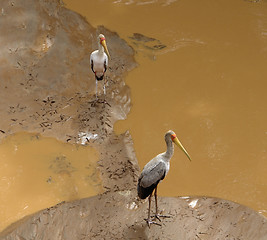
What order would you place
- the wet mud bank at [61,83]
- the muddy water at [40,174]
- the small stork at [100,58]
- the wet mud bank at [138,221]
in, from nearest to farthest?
1. the wet mud bank at [138,221]
2. the muddy water at [40,174]
3. the wet mud bank at [61,83]
4. the small stork at [100,58]

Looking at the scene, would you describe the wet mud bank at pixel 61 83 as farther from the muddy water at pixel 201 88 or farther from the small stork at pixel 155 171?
the small stork at pixel 155 171

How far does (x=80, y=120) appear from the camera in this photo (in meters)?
7.18

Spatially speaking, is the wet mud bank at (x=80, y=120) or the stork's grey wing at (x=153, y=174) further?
the wet mud bank at (x=80, y=120)

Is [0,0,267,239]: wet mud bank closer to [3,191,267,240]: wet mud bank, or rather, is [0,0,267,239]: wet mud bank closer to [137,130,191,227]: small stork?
[3,191,267,240]: wet mud bank

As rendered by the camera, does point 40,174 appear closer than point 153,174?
No

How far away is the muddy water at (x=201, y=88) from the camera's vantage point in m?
6.13

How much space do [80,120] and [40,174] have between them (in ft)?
4.54

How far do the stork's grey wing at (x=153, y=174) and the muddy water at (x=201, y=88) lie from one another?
3.18ft

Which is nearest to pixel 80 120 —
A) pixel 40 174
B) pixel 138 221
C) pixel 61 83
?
pixel 61 83

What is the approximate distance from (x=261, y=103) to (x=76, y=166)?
→ 145 inches

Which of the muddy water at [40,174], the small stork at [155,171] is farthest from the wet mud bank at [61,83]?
the small stork at [155,171]

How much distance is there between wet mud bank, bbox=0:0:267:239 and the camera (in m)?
5.34

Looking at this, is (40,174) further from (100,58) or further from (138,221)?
(100,58)

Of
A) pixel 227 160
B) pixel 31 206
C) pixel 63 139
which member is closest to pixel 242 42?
pixel 227 160
